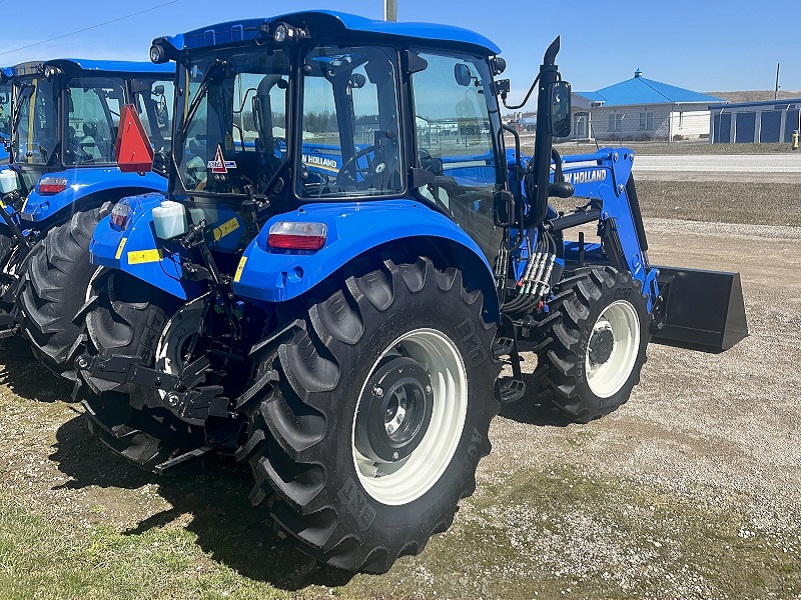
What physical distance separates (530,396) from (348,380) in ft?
9.40

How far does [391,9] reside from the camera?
12938 mm

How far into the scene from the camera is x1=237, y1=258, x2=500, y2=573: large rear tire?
3004 mm

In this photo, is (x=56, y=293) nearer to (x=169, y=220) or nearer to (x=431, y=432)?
(x=169, y=220)

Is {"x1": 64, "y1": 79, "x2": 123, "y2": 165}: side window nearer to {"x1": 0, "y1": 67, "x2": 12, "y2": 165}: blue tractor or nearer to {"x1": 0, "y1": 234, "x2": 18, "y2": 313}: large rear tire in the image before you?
{"x1": 0, "y1": 234, "x2": 18, "y2": 313}: large rear tire

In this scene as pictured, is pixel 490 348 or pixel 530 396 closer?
pixel 490 348

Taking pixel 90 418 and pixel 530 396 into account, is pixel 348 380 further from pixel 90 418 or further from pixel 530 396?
pixel 530 396

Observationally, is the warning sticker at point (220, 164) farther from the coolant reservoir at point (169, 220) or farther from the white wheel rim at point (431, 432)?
the white wheel rim at point (431, 432)

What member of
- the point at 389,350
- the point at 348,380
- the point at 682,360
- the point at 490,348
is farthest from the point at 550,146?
the point at 682,360

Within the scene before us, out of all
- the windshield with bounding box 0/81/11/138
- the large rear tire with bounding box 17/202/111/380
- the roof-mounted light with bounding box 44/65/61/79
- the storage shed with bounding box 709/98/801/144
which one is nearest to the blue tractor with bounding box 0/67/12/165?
the windshield with bounding box 0/81/11/138

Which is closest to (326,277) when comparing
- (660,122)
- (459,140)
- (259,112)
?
(259,112)

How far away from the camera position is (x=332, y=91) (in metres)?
3.51

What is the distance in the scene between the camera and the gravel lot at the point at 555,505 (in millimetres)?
3400

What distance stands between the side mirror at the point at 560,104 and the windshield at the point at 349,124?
109 centimetres

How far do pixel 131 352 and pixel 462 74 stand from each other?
8.01 feet
